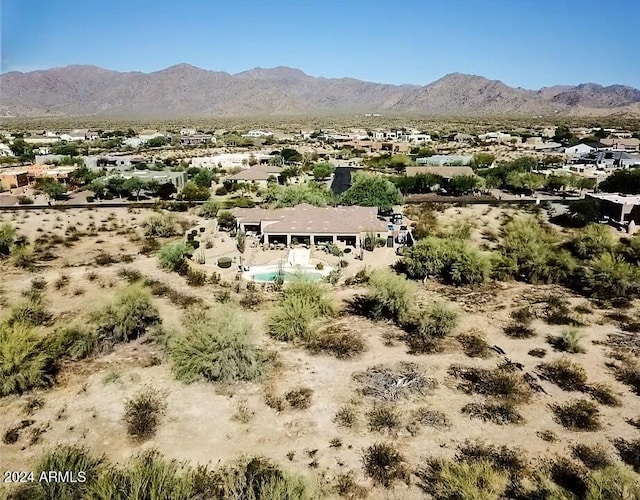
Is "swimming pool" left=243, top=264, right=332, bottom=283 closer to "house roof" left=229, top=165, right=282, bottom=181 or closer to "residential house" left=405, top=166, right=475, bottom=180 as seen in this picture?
"residential house" left=405, top=166, right=475, bottom=180

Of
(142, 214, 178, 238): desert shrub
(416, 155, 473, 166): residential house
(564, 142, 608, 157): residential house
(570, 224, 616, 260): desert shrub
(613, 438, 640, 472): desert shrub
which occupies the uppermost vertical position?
(564, 142, 608, 157): residential house

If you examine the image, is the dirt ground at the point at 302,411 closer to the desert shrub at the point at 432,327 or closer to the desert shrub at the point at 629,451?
the desert shrub at the point at 629,451

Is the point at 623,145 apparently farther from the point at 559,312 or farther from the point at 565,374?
the point at 565,374

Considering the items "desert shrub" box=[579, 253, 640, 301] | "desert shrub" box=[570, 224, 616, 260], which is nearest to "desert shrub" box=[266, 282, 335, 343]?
"desert shrub" box=[579, 253, 640, 301]

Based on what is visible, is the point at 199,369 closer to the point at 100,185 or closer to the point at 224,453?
the point at 224,453

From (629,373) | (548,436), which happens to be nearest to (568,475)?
(548,436)

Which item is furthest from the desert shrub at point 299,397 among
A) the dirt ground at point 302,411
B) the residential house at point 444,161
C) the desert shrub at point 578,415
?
the residential house at point 444,161

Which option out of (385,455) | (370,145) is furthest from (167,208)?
(370,145)
